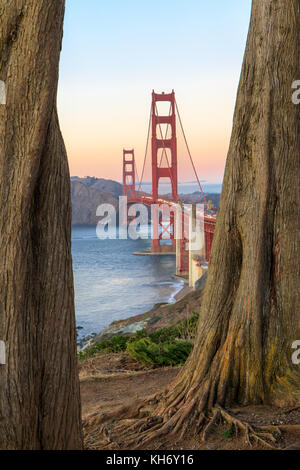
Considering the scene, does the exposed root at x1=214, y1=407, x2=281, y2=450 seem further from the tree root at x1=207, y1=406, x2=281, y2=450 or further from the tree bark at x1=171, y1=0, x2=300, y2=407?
the tree bark at x1=171, y1=0, x2=300, y2=407

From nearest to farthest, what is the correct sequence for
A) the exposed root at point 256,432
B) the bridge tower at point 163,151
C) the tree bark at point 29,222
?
the tree bark at point 29,222 → the exposed root at point 256,432 → the bridge tower at point 163,151

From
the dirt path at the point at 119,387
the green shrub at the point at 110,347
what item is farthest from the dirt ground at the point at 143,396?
the green shrub at the point at 110,347

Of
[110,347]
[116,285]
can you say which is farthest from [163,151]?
[110,347]

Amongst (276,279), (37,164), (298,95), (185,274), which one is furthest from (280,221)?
(185,274)

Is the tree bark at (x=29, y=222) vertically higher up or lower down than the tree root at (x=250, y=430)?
higher up

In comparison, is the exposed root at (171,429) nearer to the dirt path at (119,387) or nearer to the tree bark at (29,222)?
the dirt path at (119,387)

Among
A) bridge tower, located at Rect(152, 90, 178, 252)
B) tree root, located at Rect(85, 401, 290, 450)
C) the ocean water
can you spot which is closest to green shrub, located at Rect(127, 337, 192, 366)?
tree root, located at Rect(85, 401, 290, 450)
